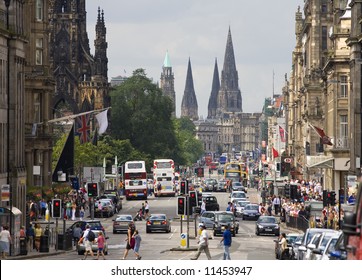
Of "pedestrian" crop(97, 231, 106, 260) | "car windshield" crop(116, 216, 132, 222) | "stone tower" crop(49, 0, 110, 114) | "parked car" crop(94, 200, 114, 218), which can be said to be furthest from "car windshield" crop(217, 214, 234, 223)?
"stone tower" crop(49, 0, 110, 114)

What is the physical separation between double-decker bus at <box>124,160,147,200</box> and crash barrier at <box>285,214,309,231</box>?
41710 millimetres

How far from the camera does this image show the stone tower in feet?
626

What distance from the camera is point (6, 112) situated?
194ft

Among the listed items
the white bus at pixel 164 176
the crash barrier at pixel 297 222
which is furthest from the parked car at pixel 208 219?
the white bus at pixel 164 176

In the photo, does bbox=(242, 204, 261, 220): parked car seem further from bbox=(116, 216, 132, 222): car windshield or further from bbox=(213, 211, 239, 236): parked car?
bbox=(213, 211, 239, 236): parked car

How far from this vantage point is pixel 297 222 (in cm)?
7425

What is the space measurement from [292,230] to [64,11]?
125951 millimetres

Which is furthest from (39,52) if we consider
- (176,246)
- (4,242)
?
(4,242)

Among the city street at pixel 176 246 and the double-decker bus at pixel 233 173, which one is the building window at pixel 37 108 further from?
the double-decker bus at pixel 233 173

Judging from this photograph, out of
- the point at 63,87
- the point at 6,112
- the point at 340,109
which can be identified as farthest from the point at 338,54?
the point at 63,87

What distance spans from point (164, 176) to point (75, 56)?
6575 cm

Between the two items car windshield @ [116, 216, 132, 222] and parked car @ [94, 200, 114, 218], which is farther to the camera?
parked car @ [94, 200, 114, 218]

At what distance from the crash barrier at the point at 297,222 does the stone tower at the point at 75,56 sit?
370 feet
